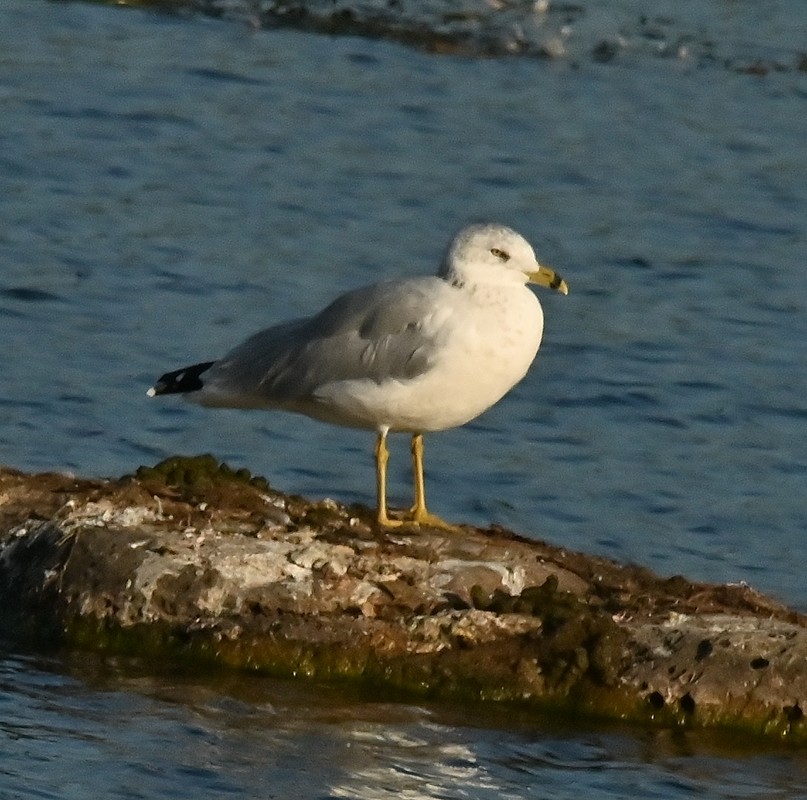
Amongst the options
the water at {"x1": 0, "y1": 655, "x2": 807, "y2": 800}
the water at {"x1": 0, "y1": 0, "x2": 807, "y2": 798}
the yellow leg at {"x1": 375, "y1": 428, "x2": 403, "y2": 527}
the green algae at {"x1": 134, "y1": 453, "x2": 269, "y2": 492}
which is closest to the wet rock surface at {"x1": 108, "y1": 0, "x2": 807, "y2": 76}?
the water at {"x1": 0, "y1": 0, "x2": 807, "y2": 798}

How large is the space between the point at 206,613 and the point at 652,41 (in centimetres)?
1350

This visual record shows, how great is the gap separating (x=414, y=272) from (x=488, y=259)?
19.2 ft

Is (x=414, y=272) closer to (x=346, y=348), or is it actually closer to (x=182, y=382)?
(x=182, y=382)

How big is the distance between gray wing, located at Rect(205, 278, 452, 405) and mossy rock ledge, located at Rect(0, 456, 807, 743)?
0.64 m

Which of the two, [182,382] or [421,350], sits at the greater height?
[421,350]

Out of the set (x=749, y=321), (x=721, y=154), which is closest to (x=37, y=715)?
(x=749, y=321)

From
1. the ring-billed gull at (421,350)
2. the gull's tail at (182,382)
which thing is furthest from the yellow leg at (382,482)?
the gull's tail at (182,382)

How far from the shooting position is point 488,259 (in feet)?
27.7

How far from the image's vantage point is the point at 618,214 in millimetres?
16250

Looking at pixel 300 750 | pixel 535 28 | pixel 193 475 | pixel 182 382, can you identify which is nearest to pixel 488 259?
pixel 193 475

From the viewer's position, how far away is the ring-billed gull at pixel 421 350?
26.9ft

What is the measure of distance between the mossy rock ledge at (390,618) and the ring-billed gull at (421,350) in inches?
20.3

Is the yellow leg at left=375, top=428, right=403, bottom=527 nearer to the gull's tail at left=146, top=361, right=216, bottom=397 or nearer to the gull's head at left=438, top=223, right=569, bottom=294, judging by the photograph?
the gull's head at left=438, top=223, right=569, bottom=294

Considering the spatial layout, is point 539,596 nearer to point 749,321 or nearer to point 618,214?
point 749,321
